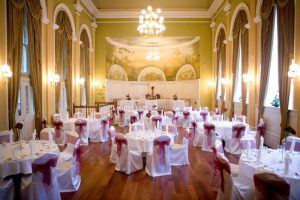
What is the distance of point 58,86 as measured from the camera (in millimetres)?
11609

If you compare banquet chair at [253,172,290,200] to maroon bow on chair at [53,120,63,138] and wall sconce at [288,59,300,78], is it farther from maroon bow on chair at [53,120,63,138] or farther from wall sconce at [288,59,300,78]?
maroon bow on chair at [53,120,63,138]

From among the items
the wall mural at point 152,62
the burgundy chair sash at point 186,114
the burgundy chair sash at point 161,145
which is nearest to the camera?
the burgundy chair sash at point 161,145

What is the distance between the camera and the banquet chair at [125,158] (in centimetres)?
655

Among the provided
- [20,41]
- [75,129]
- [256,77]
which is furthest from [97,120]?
[256,77]

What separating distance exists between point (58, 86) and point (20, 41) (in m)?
3.58

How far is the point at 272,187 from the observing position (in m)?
3.21

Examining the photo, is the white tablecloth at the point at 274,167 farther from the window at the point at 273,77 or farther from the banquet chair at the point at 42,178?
the window at the point at 273,77

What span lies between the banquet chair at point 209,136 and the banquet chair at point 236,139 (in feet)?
1.90

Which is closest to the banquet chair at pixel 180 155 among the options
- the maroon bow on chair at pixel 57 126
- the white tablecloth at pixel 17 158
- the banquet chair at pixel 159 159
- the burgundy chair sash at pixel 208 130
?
the banquet chair at pixel 159 159

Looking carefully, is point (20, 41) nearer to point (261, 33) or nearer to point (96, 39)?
point (261, 33)

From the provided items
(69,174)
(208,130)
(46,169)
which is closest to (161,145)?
(69,174)

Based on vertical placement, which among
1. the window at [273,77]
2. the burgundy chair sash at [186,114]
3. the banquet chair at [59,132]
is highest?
the window at [273,77]

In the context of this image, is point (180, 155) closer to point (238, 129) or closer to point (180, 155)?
point (180, 155)

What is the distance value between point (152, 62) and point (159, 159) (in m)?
17.4
